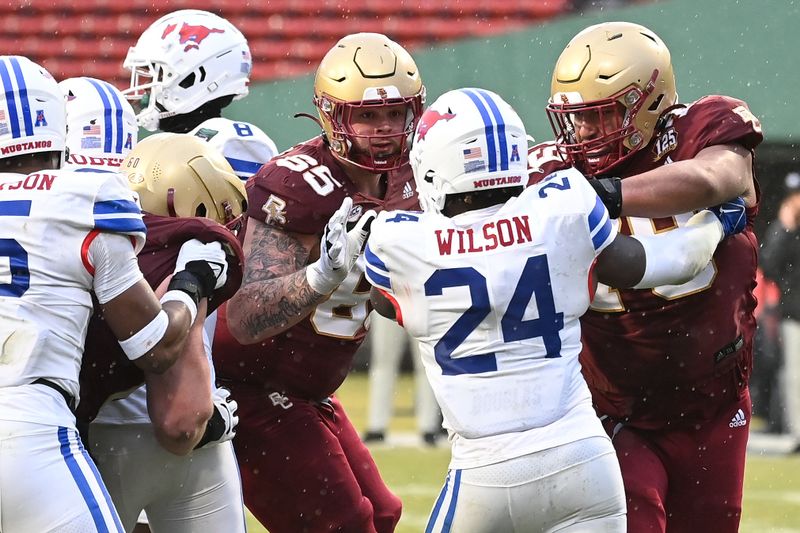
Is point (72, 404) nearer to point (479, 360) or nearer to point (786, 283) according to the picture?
point (479, 360)

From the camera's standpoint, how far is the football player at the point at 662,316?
12.6 ft

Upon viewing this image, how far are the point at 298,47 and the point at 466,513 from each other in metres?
10.1

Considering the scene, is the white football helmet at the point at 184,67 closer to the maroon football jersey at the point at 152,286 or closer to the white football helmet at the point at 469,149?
the maroon football jersey at the point at 152,286

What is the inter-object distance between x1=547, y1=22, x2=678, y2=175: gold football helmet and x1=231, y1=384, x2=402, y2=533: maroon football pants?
120 centimetres

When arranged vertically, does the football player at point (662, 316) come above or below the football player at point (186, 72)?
below

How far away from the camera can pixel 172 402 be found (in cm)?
334

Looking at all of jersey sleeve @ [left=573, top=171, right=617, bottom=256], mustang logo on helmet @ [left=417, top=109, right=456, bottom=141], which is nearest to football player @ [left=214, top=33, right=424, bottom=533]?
mustang logo on helmet @ [left=417, top=109, right=456, bottom=141]

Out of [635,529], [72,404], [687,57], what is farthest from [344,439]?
[687,57]

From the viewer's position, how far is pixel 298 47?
12.8m

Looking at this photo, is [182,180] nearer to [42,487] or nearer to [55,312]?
[55,312]

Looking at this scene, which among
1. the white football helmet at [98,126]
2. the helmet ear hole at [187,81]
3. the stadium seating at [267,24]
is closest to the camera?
the white football helmet at [98,126]

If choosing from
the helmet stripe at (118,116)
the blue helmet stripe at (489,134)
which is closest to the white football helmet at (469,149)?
the blue helmet stripe at (489,134)

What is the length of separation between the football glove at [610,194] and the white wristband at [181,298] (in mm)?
1119

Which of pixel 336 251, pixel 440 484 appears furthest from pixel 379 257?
pixel 440 484
